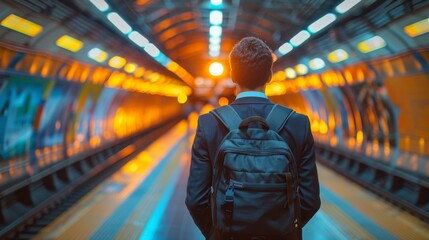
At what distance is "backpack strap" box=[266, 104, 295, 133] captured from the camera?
2229mm

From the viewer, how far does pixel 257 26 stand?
1413 centimetres

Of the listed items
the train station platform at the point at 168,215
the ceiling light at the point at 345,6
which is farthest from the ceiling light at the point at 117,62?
the ceiling light at the point at 345,6

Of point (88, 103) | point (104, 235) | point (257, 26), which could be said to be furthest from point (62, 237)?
point (257, 26)

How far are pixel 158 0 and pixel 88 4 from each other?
3.46 meters

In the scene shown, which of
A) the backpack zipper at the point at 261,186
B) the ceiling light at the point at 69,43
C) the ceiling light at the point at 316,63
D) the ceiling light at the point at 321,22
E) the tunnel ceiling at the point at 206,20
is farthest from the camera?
the ceiling light at the point at 316,63

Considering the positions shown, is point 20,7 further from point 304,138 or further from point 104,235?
point 304,138

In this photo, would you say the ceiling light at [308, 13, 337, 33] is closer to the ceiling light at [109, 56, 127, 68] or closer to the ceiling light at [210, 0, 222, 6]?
the ceiling light at [210, 0, 222, 6]

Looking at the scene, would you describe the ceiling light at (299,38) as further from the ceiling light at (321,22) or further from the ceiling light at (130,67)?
the ceiling light at (130,67)

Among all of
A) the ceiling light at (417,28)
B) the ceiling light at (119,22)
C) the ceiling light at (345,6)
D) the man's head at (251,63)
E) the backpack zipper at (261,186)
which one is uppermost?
the ceiling light at (119,22)

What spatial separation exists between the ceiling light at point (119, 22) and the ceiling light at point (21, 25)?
1.11 m

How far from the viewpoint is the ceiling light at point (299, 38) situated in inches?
373

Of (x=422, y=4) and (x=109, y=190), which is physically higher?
(x=422, y=4)

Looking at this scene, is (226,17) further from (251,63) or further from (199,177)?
(199,177)

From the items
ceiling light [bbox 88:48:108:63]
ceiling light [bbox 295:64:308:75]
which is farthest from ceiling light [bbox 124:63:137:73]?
ceiling light [bbox 295:64:308:75]
